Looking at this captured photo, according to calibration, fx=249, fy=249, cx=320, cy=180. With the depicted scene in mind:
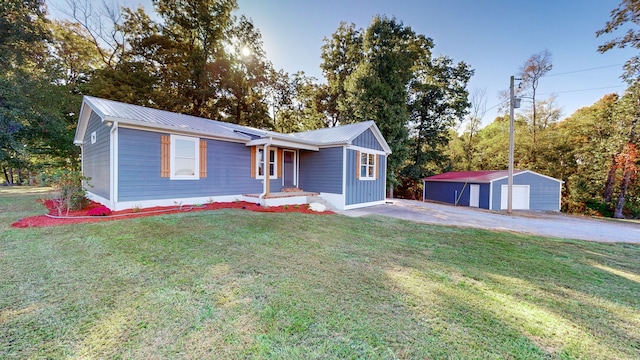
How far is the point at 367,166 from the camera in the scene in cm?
1155

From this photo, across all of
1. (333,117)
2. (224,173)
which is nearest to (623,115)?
(333,117)

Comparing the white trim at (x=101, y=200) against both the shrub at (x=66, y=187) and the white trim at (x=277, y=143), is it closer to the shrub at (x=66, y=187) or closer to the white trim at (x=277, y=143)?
the shrub at (x=66, y=187)

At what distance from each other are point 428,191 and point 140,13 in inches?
1013

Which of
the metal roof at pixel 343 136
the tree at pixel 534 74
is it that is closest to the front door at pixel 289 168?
the metal roof at pixel 343 136

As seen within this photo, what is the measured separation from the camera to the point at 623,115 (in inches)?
655

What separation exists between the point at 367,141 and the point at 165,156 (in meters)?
8.00

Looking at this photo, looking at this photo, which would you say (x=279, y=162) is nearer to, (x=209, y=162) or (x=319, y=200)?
(x=319, y=200)

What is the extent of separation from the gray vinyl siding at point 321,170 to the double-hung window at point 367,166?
1197mm

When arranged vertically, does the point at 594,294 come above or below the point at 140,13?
below

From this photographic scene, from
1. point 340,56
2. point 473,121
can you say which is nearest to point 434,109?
point 473,121

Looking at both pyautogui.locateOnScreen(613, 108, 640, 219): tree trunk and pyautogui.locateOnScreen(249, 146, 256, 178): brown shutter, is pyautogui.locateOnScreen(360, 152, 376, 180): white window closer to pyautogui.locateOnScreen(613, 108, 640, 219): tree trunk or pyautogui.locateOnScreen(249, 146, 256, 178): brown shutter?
pyautogui.locateOnScreen(249, 146, 256, 178): brown shutter

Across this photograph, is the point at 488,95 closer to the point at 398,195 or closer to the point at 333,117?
the point at 398,195

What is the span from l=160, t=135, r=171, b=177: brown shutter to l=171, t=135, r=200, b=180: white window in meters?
0.11

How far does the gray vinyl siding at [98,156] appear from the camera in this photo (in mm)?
7707
